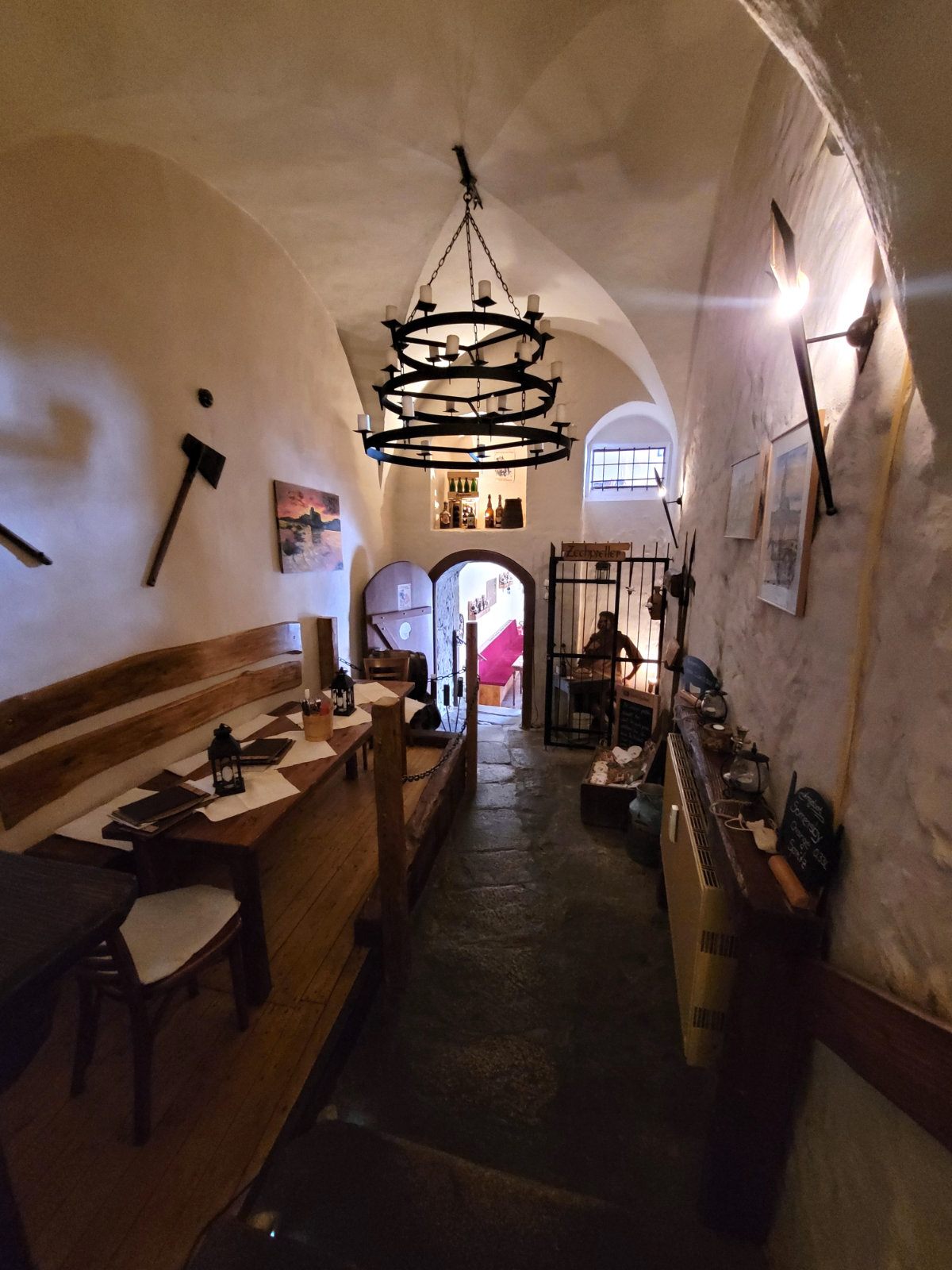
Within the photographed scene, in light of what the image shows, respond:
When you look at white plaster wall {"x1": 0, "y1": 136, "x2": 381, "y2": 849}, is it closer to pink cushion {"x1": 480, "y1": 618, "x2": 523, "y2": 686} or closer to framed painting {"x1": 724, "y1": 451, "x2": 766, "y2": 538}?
framed painting {"x1": 724, "y1": 451, "x2": 766, "y2": 538}

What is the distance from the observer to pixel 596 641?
188 inches

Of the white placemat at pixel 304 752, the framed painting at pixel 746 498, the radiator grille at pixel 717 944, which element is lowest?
the radiator grille at pixel 717 944

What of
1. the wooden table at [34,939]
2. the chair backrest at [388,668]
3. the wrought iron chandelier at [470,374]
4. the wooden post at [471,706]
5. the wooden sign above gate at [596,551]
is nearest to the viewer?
the wooden table at [34,939]

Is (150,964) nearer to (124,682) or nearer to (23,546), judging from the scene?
(124,682)

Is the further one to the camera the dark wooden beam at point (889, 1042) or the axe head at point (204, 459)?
the axe head at point (204, 459)

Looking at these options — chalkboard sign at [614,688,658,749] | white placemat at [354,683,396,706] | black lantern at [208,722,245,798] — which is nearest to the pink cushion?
chalkboard sign at [614,688,658,749]

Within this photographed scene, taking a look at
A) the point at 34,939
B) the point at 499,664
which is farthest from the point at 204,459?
the point at 499,664

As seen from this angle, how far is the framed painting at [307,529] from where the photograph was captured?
3.37 metres

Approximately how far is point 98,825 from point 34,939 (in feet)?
5.57

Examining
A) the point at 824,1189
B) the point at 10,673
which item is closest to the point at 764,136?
the point at 824,1189

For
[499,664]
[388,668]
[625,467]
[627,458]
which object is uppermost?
[627,458]

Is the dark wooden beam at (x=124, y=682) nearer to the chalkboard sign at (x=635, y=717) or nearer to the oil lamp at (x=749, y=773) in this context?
the oil lamp at (x=749, y=773)

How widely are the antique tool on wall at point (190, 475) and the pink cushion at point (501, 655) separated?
633 centimetres

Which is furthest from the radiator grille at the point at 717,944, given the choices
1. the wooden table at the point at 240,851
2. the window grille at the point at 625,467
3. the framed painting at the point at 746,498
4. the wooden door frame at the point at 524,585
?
the window grille at the point at 625,467
